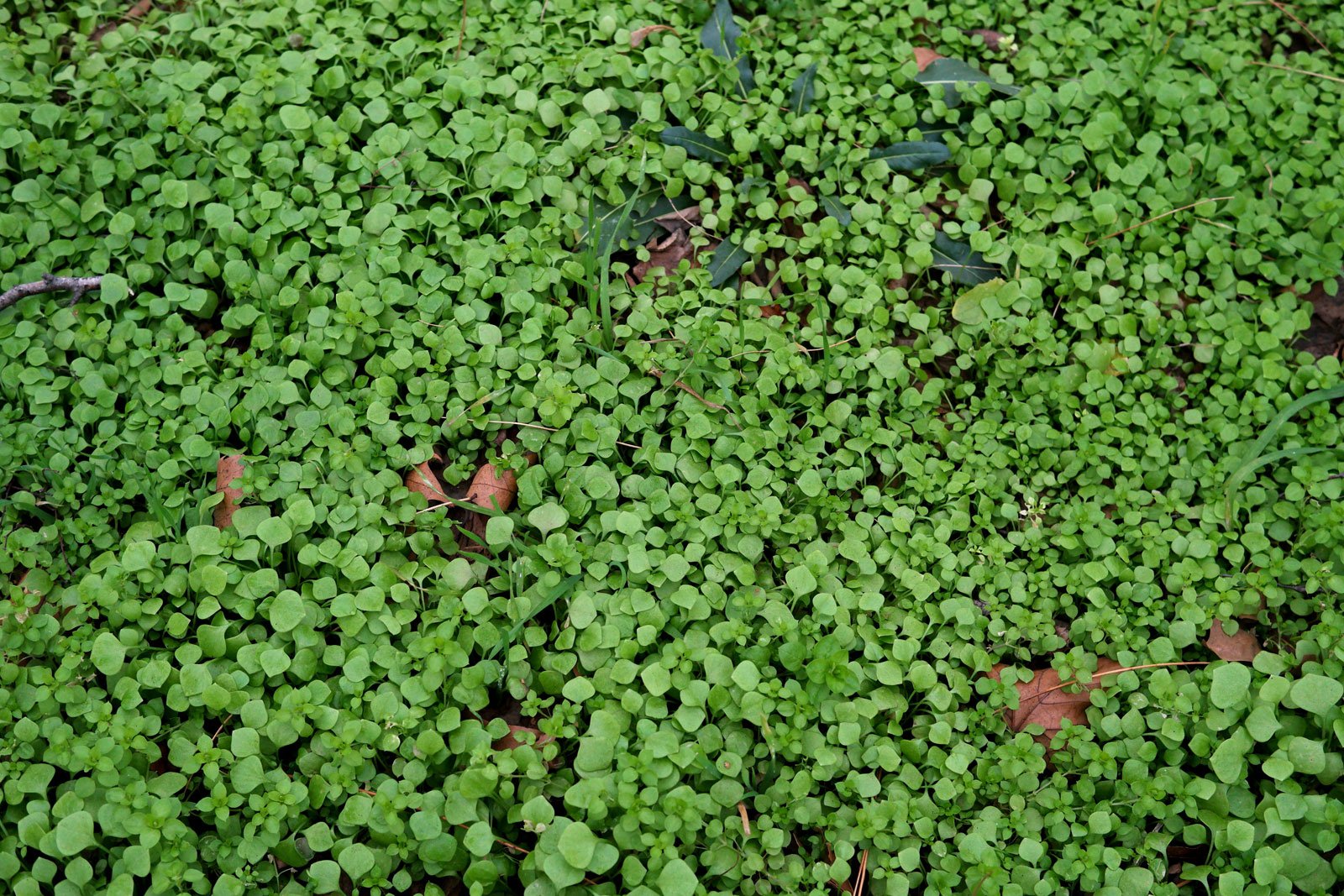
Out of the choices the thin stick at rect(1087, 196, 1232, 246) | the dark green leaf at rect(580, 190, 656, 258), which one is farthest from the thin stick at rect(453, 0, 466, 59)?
the thin stick at rect(1087, 196, 1232, 246)

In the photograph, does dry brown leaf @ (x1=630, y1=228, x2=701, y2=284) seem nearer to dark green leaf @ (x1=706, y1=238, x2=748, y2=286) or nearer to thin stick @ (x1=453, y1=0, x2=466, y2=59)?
dark green leaf @ (x1=706, y1=238, x2=748, y2=286)

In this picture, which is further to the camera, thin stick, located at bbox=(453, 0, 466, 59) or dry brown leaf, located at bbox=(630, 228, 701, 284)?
thin stick, located at bbox=(453, 0, 466, 59)

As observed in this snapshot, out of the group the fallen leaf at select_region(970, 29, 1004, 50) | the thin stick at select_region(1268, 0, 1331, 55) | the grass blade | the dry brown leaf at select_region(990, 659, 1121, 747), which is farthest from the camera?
the thin stick at select_region(1268, 0, 1331, 55)

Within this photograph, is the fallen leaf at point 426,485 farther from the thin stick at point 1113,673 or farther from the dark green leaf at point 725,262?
the thin stick at point 1113,673

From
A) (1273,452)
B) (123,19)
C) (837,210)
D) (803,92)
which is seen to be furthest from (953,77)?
(123,19)

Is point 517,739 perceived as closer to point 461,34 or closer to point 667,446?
point 667,446

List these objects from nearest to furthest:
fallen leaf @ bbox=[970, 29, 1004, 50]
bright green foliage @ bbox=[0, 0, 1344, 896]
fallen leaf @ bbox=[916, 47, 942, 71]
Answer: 1. bright green foliage @ bbox=[0, 0, 1344, 896]
2. fallen leaf @ bbox=[916, 47, 942, 71]
3. fallen leaf @ bbox=[970, 29, 1004, 50]

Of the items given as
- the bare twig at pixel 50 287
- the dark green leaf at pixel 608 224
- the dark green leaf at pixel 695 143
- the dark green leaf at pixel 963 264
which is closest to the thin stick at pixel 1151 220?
the dark green leaf at pixel 963 264
